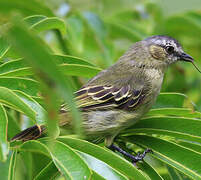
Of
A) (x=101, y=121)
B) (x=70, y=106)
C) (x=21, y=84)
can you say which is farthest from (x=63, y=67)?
(x=70, y=106)

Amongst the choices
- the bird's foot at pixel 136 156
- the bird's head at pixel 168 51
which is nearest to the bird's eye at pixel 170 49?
the bird's head at pixel 168 51

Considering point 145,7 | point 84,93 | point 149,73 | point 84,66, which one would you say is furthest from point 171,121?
point 145,7

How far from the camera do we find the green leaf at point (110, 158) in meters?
2.12

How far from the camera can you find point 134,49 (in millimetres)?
4312

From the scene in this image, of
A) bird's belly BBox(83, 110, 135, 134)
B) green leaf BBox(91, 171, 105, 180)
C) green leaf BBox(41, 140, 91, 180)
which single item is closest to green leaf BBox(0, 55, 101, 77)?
bird's belly BBox(83, 110, 135, 134)

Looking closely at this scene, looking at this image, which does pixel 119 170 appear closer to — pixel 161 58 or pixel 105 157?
pixel 105 157

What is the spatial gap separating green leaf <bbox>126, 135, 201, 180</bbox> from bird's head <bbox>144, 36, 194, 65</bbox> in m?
1.48

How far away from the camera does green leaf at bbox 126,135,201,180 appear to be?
240cm

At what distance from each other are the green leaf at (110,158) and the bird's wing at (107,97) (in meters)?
1.23

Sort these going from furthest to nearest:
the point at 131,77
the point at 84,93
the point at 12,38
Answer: the point at 131,77 < the point at 84,93 < the point at 12,38

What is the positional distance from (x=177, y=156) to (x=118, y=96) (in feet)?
3.81

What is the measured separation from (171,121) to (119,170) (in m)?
0.75

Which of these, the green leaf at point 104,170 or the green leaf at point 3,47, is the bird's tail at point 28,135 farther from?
the green leaf at point 104,170

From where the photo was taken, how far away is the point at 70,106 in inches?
42.9
